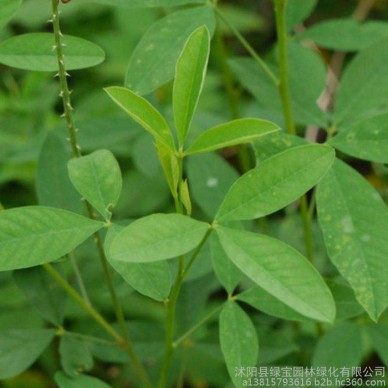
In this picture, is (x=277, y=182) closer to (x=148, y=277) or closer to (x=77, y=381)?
(x=148, y=277)

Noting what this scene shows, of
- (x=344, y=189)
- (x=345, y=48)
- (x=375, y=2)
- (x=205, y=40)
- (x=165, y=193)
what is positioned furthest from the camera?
(x=375, y=2)

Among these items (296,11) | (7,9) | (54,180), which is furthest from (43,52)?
(296,11)

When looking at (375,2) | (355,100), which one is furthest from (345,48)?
(375,2)

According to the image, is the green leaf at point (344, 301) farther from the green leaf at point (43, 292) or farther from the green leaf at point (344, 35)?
the green leaf at point (344, 35)

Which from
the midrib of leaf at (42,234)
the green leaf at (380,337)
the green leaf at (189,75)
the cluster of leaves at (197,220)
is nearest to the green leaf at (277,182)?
the cluster of leaves at (197,220)

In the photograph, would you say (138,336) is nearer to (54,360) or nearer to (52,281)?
(52,281)
